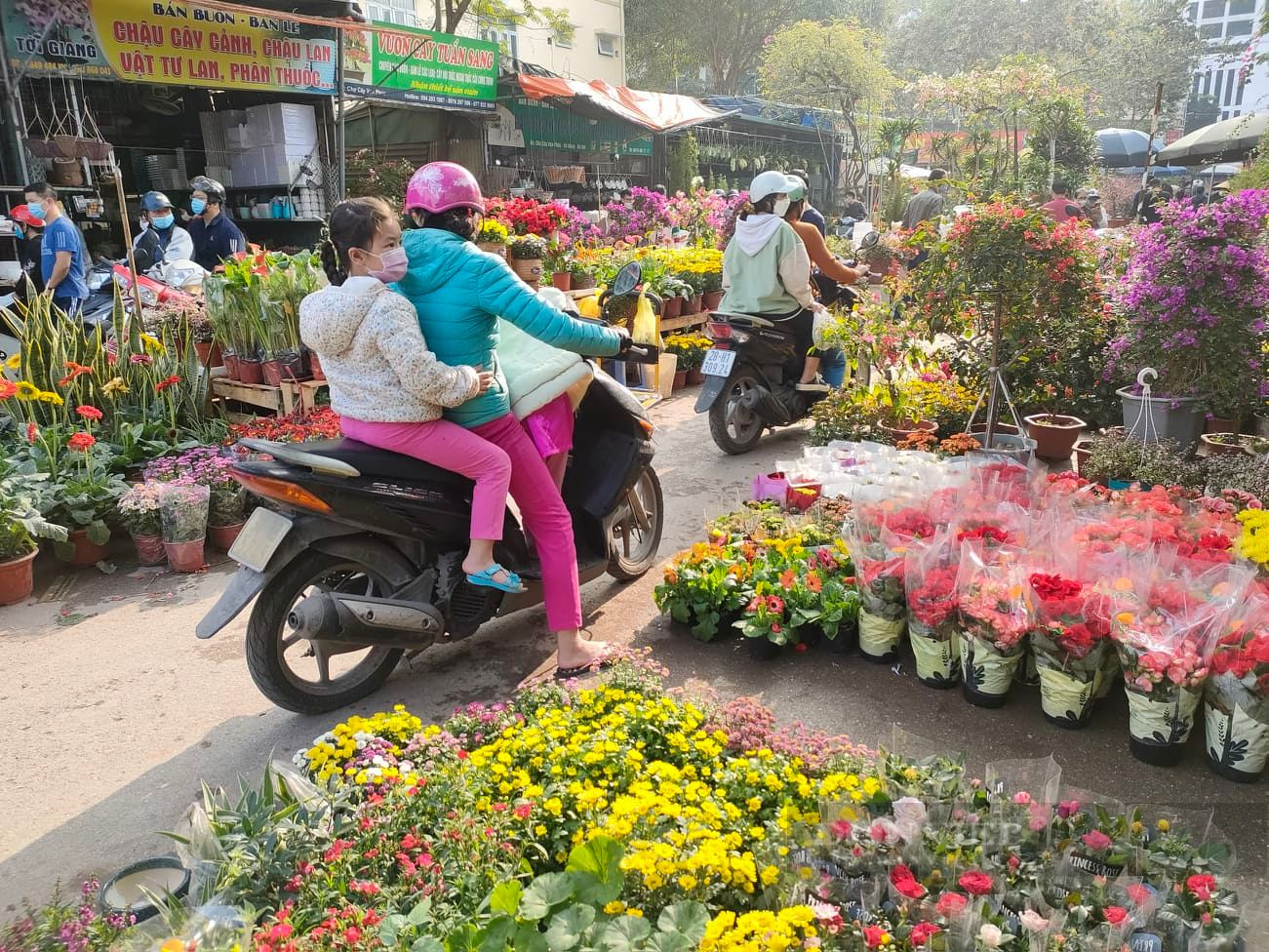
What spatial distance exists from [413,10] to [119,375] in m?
22.0

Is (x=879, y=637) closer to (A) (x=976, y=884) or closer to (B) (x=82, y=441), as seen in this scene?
(A) (x=976, y=884)

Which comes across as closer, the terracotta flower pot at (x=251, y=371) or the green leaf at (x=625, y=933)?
the green leaf at (x=625, y=933)

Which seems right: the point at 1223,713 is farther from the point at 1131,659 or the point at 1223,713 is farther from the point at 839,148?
the point at 839,148

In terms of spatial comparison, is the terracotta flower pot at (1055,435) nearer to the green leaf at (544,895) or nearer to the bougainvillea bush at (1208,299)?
the bougainvillea bush at (1208,299)

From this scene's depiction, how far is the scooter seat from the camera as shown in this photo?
3346 millimetres

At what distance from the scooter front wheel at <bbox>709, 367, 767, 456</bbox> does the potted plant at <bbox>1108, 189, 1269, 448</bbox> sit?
2.54 m

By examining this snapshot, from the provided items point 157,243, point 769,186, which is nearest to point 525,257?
point 769,186

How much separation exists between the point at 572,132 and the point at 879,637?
1873 cm

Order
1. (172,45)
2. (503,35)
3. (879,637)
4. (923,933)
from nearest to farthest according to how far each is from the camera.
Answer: (923,933) < (879,637) < (172,45) < (503,35)

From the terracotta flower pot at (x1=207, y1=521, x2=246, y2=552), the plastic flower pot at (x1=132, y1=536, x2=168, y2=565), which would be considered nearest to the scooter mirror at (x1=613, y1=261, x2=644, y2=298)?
the terracotta flower pot at (x1=207, y1=521, x2=246, y2=552)

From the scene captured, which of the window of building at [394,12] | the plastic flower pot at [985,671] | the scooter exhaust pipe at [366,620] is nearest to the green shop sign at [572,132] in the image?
the window of building at [394,12]

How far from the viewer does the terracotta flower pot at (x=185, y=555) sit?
5062 millimetres

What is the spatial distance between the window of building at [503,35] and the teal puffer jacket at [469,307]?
23252 mm

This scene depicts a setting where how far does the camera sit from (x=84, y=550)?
5133 millimetres
